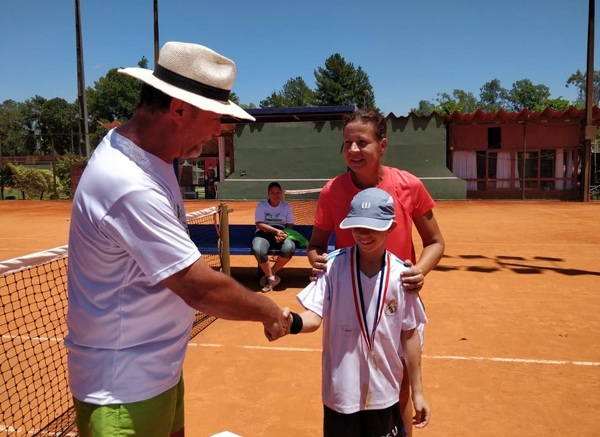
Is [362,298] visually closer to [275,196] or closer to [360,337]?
[360,337]

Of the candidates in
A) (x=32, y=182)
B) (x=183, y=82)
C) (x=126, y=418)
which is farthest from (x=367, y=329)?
(x=32, y=182)

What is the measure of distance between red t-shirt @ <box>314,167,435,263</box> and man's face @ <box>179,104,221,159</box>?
3.40ft

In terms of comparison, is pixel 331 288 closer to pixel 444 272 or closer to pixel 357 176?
pixel 357 176

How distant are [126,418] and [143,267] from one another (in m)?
0.60

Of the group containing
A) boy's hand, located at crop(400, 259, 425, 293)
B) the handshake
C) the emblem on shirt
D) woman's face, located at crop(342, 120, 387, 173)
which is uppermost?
woman's face, located at crop(342, 120, 387, 173)

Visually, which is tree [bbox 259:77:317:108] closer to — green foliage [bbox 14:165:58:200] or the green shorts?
green foliage [bbox 14:165:58:200]

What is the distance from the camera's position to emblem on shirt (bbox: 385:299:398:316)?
2.51m

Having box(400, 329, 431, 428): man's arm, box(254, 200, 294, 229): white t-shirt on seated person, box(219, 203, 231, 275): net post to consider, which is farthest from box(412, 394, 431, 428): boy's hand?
box(254, 200, 294, 229): white t-shirt on seated person

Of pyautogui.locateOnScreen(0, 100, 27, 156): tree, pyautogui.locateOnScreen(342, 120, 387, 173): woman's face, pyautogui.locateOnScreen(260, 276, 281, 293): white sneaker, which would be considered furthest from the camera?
pyautogui.locateOnScreen(0, 100, 27, 156): tree

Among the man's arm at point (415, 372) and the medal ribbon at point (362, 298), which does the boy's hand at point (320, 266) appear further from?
the man's arm at point (415, 372)

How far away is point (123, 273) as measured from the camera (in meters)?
1.84

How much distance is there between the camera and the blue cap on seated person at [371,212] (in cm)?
245

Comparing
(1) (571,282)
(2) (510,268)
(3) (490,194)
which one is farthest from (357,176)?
(3) (490,194)

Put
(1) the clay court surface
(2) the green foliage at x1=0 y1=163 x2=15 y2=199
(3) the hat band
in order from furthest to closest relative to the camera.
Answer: (2) the green foliage at x1=0 y1=163 x2=15 y2=199, (1) the clay court surface, (3) the hat band
